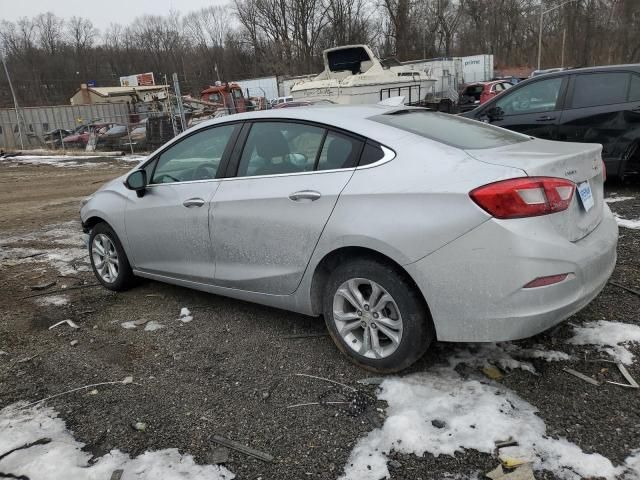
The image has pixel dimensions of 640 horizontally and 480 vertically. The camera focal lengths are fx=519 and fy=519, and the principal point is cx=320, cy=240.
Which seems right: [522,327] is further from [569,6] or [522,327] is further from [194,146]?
[569,6]

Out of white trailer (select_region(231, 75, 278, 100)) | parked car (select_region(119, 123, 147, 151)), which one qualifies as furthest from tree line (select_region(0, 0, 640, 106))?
parked car (select_region(119, 123, 147, 151))

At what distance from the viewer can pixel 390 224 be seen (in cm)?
276

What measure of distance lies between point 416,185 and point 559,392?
1.33 m

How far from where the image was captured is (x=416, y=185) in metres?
2.75

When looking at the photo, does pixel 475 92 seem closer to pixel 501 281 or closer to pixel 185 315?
pixel 185 315

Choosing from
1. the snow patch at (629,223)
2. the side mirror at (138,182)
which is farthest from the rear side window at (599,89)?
the side mirror at (138,182)

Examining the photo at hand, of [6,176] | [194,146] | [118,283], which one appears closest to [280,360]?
[194,146]

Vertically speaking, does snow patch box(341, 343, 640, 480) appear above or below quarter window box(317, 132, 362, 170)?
below

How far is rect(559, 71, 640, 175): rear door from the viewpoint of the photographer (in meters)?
6.34

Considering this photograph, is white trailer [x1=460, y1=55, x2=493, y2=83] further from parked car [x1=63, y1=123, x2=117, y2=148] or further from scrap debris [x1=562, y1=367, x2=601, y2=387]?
scrap debris [x1=562, y1=367, x2=601, y2=387]

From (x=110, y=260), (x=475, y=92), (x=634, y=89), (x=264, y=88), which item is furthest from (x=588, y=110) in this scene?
(x=264, y=88)

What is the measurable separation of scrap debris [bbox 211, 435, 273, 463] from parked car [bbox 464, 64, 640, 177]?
5930 millimetres

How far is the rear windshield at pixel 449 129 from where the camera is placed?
311 centimetres

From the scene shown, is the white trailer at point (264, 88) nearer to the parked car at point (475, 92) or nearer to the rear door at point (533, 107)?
the parked car at point (475, 92)
